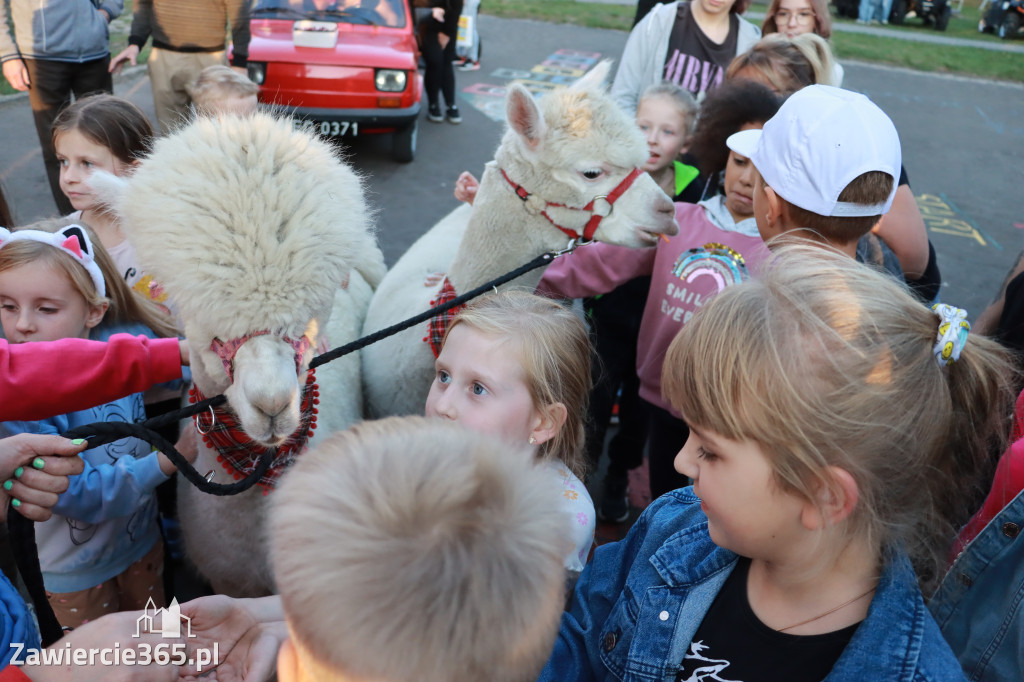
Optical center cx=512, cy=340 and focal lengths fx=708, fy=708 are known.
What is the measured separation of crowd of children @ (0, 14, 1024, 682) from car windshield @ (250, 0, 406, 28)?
17.6ft

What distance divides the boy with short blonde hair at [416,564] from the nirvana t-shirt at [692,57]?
3.48 m

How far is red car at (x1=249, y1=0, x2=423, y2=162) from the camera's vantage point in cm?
661

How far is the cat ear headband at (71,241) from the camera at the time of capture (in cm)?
200

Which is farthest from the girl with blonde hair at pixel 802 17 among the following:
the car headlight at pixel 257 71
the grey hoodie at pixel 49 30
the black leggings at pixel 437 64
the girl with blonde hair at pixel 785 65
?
the black leggings at pixel 437 64

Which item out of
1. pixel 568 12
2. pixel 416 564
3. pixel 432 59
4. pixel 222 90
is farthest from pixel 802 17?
pixel 568 12

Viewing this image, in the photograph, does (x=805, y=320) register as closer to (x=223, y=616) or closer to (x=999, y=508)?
(x=999, y=508)

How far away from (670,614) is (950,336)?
641mm

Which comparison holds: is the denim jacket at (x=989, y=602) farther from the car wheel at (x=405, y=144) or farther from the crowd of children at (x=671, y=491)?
the car wheel at (x=405, y=144)

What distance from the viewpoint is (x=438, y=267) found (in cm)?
305

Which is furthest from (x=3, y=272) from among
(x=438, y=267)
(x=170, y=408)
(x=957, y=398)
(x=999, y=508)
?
(x=999, y=508)

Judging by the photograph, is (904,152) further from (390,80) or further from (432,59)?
(390,80)

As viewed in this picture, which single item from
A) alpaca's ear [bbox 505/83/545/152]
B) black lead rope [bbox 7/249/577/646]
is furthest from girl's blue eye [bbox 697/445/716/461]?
alpaca's ear [bbox 505/83/545/152]

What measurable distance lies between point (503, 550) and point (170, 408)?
2.14m

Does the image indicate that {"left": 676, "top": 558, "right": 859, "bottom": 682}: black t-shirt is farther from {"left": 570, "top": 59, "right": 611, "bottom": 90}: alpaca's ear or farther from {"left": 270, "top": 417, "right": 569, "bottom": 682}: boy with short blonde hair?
{"left": 570, "top": 59, "right": 611, "bottom": 90}: alpaca's ear
